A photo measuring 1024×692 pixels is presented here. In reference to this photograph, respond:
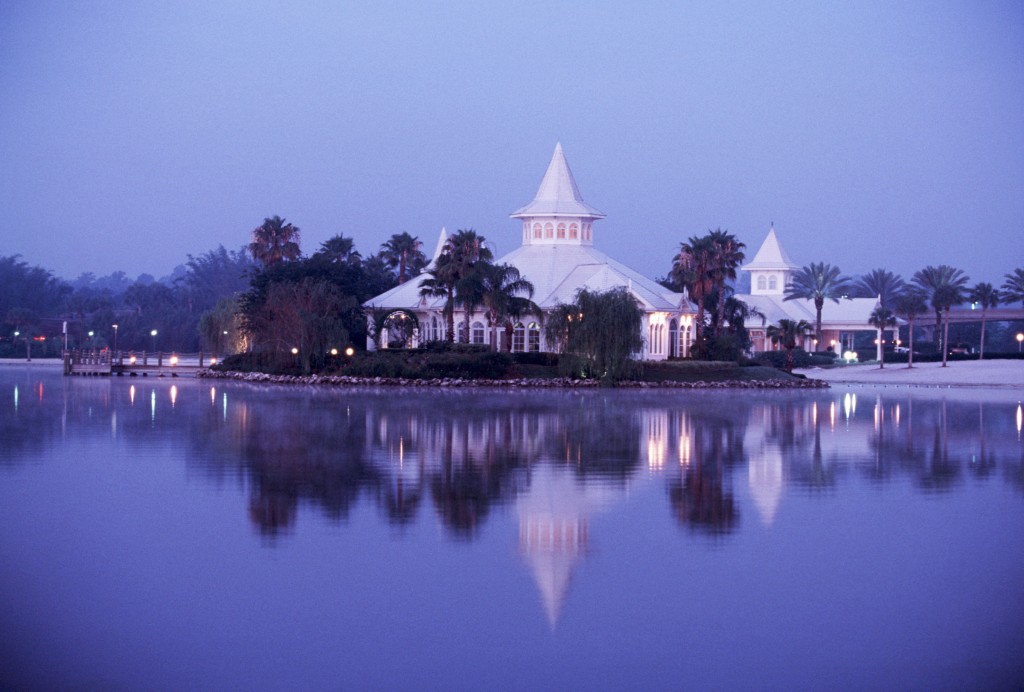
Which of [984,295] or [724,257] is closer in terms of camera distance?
[724,257]

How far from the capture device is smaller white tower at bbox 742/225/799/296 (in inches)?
3718

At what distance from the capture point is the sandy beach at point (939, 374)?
60.2 m

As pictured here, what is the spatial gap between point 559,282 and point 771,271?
34510 millimetres

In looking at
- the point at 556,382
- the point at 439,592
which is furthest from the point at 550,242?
the point at 439,592

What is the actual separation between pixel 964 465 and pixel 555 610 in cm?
1349

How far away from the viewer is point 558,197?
2739 inches

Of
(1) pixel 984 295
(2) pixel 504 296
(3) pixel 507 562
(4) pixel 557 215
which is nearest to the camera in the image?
(3) pixel 507 562

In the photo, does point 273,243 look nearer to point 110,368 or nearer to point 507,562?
point 110,368

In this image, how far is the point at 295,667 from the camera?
9.65 meters

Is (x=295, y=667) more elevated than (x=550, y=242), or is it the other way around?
(x=550, y=242)

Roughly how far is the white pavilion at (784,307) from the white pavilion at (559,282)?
18512mm

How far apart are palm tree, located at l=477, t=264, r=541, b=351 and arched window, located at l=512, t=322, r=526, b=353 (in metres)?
2.58

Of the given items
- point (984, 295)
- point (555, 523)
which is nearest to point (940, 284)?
point (984, 295)

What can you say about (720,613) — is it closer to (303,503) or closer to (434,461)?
(303,503)
